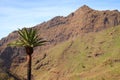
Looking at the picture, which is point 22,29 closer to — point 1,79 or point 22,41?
point 22,41

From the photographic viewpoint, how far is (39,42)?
54.1m

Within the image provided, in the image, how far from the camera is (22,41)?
53.3 metres

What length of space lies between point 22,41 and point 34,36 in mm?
1911

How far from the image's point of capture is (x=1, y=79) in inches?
4520

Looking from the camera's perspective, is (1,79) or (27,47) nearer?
(27,47)

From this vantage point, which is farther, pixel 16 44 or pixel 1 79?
pixel 1 79

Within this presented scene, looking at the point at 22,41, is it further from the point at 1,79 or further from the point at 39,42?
the point at 1,79

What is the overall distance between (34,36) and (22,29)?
7.24 ft

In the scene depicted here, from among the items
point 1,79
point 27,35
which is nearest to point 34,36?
point 27,35

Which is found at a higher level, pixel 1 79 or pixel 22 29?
pixel 22 29

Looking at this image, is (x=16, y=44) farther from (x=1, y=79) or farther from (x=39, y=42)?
(x=1, y=79)

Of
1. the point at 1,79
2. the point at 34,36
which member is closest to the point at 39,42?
the point at 34,36

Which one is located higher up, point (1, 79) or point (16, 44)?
point (16, 44)

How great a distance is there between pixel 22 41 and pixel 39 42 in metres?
2.58
